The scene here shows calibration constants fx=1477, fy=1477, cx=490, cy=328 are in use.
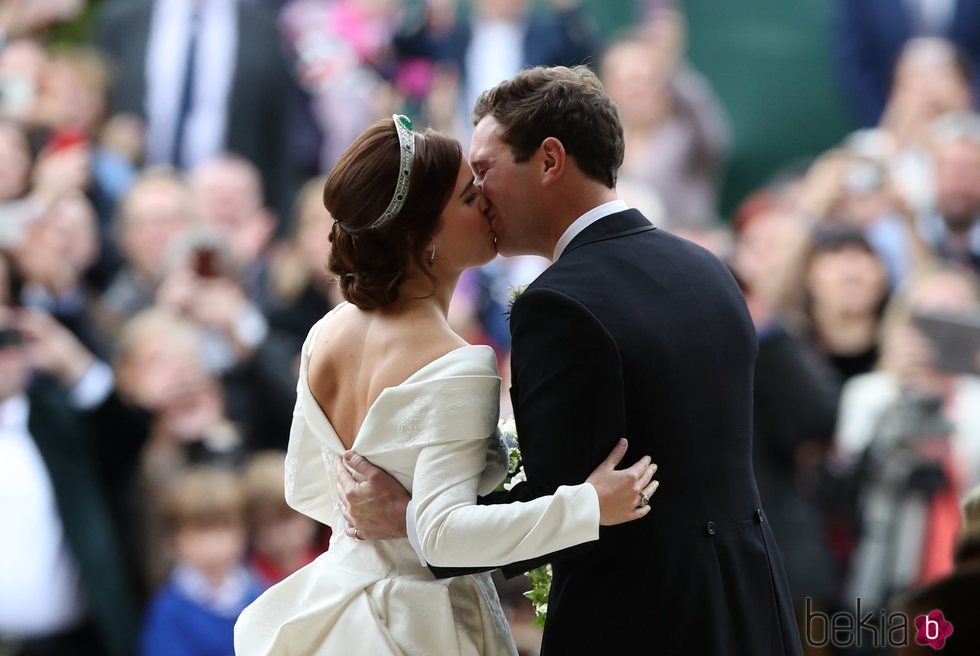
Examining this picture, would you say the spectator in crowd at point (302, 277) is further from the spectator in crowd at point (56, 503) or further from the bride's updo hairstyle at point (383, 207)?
the bride's updo hairstyle at point (383, 207)

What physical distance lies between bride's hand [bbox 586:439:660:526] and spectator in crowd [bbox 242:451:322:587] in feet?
11.0

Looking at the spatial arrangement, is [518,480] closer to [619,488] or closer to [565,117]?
[619,488]

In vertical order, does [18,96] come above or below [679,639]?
above

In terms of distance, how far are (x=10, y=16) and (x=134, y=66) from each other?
0.68 metres

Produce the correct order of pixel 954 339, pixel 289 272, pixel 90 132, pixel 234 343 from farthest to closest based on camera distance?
pixel 90 132 < pixel 289 272 < pixel 234 343 < pixel 954 339

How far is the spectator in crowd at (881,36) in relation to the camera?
8445 millimetres

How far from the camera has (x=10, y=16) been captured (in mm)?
7691

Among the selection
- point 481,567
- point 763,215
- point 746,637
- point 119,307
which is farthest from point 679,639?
point 763,215

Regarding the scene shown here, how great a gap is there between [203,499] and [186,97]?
2907 mm

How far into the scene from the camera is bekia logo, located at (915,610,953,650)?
63.7 inches

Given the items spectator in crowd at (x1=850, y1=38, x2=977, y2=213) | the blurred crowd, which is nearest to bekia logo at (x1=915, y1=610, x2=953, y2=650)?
the blurred crowd

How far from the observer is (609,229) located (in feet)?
10.1

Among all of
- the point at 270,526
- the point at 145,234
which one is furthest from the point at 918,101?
the point at 270,526

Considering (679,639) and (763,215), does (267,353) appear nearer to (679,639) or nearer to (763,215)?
(763,215)
